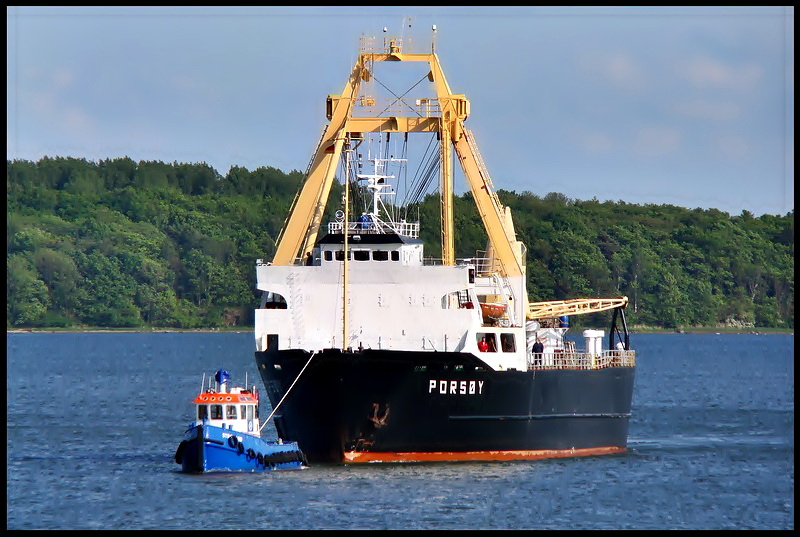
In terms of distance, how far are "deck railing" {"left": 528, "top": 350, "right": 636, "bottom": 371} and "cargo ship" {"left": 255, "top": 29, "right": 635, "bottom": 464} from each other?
11 cm

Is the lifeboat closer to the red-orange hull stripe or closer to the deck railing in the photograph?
the deck railing

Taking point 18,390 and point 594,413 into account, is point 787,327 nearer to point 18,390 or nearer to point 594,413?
point 18,390

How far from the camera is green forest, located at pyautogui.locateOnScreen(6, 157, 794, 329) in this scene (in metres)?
170

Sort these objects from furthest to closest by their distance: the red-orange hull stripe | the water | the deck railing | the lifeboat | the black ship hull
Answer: the lifeboat, the deck railing, the red-orange hull stripe, the black ship hull, the water

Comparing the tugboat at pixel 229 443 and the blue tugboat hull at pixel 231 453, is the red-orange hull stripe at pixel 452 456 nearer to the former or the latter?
the tugboat at pixel 229 443

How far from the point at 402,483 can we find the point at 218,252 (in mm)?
124615

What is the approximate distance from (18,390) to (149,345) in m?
69.2

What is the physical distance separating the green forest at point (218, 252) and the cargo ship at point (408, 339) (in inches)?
3864

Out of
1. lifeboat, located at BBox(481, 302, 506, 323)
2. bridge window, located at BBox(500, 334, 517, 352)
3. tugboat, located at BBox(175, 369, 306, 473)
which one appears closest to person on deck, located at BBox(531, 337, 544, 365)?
lifeboat, located at BBox(481, 302, 506, 323)

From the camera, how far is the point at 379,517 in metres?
45.9

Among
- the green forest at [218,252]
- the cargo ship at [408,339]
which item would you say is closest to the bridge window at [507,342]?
the cargo ship at [408,339]

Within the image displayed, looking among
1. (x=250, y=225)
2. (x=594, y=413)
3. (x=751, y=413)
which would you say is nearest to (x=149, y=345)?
(x=250, y=225)

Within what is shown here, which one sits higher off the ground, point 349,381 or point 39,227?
point 39,227

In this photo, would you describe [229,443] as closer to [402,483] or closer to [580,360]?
[402,483]
